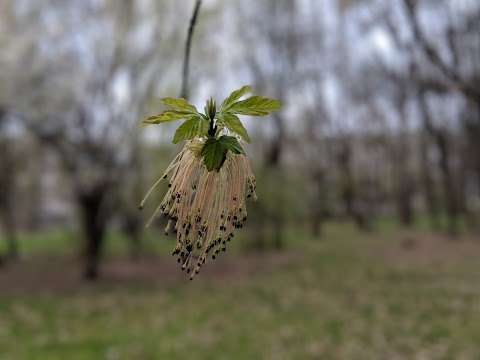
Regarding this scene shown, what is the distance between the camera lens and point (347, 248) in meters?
16.7

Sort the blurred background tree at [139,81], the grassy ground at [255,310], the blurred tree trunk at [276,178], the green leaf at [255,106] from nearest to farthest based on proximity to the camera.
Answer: the green leaf at [255,106], the grassy ground at [255,310], the blurred background tree at [139,81], the blurred tree trunk at [276,178]

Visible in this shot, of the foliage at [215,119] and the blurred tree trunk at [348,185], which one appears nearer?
the foliage at [215,119]

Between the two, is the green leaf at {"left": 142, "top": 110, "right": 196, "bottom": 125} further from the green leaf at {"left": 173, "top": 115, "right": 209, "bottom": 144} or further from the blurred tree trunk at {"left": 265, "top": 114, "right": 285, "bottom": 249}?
the blurred tree trunk at {"left": 265, "top": 114, "right": 285, "bottom": 249}

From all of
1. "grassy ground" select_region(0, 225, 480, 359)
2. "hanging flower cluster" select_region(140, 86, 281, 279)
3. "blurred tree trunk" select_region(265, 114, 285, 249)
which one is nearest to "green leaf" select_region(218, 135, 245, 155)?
"hanging flower cluster" select_region(140, 86, 281, 279)

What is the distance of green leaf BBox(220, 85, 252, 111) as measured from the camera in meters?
0.78

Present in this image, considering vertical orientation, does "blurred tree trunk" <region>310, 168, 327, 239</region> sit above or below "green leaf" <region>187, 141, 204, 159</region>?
below

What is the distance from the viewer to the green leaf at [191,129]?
79 centimetres

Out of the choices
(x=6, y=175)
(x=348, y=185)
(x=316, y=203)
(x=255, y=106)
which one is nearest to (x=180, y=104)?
(x=255, y=106)

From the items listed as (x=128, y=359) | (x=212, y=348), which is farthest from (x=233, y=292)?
(x=128, y=359)

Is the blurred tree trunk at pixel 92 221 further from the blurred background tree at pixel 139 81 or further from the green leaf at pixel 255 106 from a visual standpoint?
the green leaf at pixel 255 106

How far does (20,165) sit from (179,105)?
15.4 metres

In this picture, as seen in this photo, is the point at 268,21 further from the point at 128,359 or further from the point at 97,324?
the point at 128,359

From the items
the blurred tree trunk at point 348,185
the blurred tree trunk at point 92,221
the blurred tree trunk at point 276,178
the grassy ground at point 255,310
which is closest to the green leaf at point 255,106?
the grassy ground at point 255,310

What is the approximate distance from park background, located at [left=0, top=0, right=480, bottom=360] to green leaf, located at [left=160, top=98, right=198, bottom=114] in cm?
48
